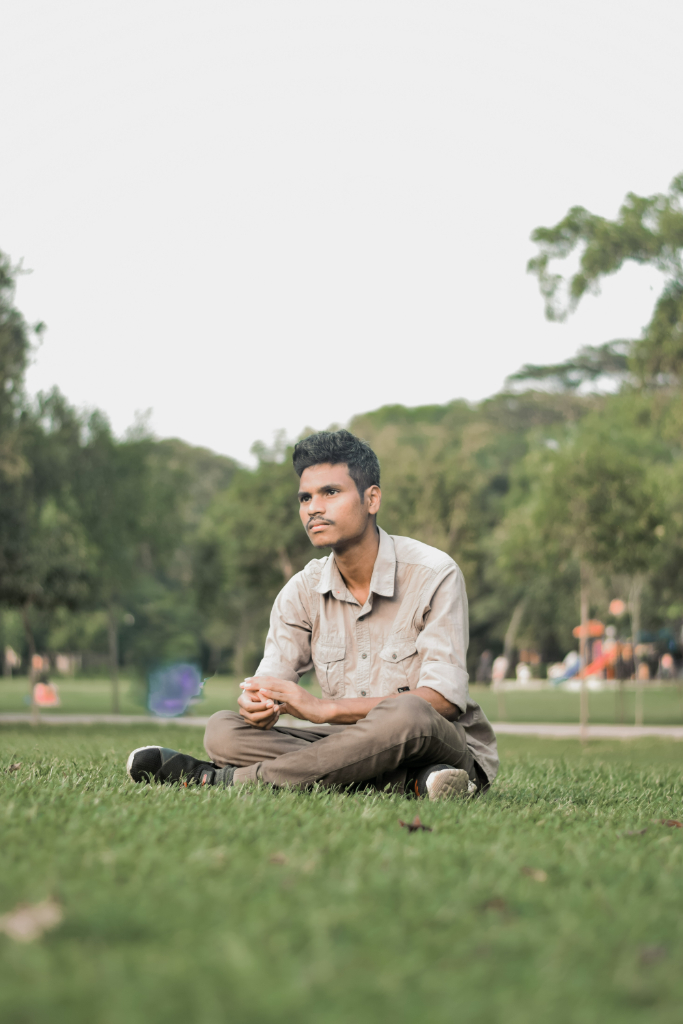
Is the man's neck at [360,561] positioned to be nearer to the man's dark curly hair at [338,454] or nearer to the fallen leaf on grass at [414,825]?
A: the man's dark curly hair at [338,454]

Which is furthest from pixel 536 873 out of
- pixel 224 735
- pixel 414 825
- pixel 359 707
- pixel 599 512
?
pixel 599 512

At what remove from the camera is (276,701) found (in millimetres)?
4453

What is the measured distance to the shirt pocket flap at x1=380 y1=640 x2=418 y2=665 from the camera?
4699mm

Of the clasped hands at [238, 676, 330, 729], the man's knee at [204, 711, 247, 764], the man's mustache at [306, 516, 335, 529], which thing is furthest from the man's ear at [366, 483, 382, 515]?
the man's knee at [204, 711, 247, 764]

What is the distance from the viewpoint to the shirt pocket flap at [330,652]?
4.79 metres

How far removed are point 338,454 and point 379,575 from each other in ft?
1.84

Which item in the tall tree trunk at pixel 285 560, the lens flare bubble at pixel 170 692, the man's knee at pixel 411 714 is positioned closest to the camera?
the man's knee at pixel 411 714

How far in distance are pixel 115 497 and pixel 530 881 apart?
95.5ft

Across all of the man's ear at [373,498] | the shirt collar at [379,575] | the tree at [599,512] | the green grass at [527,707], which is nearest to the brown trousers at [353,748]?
the shirt collar at [379,575]

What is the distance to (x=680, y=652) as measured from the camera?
52.2 m

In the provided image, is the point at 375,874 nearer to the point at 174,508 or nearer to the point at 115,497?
the point at 115,497

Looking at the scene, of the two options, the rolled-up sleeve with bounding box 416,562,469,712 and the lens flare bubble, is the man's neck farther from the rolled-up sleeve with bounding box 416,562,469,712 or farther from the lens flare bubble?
the lens flare bubble

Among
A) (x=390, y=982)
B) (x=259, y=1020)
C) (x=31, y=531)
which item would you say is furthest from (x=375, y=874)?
(x=31, y=531)

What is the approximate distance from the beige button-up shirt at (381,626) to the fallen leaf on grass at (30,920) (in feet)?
8.42
